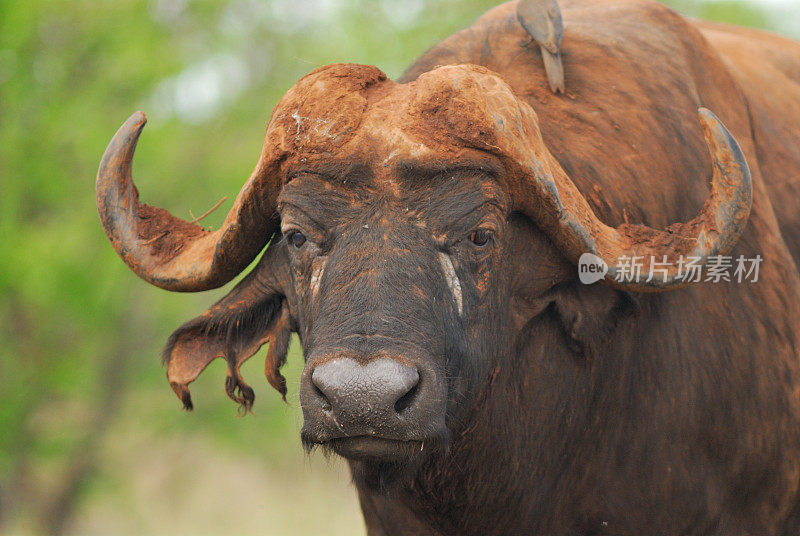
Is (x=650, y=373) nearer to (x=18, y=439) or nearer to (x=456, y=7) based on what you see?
(x=18, y=439)

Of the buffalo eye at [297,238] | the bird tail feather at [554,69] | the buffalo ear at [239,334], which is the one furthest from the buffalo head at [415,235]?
the bird tail feather at [554,69]

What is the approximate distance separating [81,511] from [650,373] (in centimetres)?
1619

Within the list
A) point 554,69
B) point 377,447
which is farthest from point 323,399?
point 554,69

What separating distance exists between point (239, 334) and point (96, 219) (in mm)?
12017

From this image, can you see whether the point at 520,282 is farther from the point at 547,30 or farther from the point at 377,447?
the point at 547,30

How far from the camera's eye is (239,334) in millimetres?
4438

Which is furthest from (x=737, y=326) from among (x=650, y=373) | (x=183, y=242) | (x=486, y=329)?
(x=183, y=242)

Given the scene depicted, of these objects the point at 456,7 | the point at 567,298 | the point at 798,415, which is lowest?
the point at 456,7

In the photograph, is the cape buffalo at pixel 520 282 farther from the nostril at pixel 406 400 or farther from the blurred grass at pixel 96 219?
the blurred grass at pixel 96 219

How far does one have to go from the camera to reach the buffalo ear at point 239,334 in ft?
14.2

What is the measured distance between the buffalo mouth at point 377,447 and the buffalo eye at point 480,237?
0.76 metres

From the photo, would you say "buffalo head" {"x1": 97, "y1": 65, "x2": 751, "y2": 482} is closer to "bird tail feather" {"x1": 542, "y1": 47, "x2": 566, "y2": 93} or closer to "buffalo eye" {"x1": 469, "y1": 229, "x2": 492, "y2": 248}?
"buffalo eye" {"x1": 469, "y1": 229, "x2": 492, "y2": 248}

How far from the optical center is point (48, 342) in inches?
640

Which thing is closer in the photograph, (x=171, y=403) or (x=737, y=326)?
(x=737, y=326)
